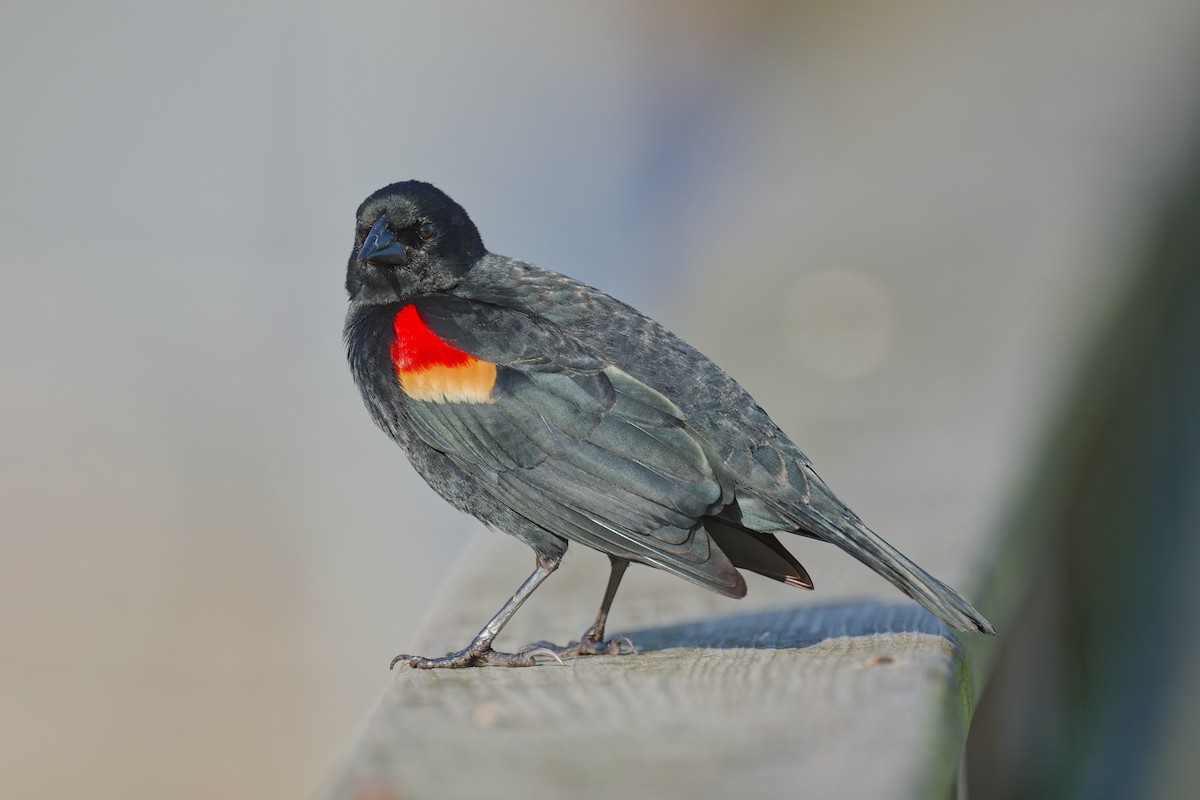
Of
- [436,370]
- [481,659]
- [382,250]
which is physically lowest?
[481,659]

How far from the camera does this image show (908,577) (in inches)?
95.0

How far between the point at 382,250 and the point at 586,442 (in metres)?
0.72

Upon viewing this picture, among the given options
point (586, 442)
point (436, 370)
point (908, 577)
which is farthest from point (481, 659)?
point (908, 577)

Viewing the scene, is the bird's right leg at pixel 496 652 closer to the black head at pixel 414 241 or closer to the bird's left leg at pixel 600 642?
the bird's left leg at pixel 600 642

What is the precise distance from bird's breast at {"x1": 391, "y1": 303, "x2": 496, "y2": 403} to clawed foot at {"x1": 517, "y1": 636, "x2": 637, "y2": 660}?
0.49 metres

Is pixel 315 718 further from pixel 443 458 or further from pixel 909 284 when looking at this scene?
pixel 443 458

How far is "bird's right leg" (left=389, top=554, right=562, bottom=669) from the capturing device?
2641 millimetres

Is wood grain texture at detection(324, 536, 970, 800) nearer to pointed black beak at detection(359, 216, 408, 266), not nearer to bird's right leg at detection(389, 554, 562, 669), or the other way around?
bird's right leg at detection(389, 554, 562, 669)

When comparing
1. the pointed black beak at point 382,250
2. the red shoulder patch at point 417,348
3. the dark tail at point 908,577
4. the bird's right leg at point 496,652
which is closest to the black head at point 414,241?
the pointed black beak at point 382,250

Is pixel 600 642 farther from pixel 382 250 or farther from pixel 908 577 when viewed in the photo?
pixel 382 250

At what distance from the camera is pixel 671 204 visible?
776 cm

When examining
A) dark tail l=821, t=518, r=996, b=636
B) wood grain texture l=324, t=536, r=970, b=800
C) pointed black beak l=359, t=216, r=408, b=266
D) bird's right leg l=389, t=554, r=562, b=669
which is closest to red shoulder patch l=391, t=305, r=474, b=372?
pointed black beak l=359, t=216, r=408, b=266

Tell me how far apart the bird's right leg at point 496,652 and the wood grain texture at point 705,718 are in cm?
12

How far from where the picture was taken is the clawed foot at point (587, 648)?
2707 mm
